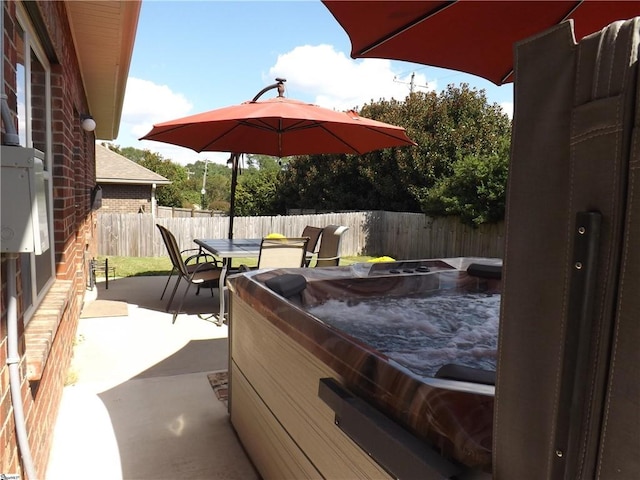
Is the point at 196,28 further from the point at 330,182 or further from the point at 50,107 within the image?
the point at 330,182

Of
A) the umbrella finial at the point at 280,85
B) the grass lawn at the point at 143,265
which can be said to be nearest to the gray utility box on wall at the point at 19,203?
the umbrella finial at the point at 280,85

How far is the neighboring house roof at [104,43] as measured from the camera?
3629 mm

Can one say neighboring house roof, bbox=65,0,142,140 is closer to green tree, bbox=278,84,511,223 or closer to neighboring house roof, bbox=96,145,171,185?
green tree, bbox=278,84,511,223

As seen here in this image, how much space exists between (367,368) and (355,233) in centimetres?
1259

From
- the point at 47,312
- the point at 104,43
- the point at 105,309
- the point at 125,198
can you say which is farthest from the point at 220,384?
the point at 125,198

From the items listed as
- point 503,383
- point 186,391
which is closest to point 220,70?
point 186,391

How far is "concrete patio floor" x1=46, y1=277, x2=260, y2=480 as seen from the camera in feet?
8.02

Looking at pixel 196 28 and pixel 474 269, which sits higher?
pixel 196 28

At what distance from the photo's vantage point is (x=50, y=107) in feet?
11.7

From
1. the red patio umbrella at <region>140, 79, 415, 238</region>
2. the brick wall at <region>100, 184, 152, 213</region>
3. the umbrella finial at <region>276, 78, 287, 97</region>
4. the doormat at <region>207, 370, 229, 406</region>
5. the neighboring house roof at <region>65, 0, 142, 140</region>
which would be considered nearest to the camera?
the doormat at <region>207, 370, 229, 406</region>

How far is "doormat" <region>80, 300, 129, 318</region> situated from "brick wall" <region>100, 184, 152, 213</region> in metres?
12.6

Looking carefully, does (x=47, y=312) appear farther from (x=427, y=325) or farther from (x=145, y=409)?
(x=427, y=325)

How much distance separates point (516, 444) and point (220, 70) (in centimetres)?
838

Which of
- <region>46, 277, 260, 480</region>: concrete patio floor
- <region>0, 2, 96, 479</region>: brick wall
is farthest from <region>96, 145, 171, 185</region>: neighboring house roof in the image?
<region>46, 277, 260, 480</region>: concrete patio floor
